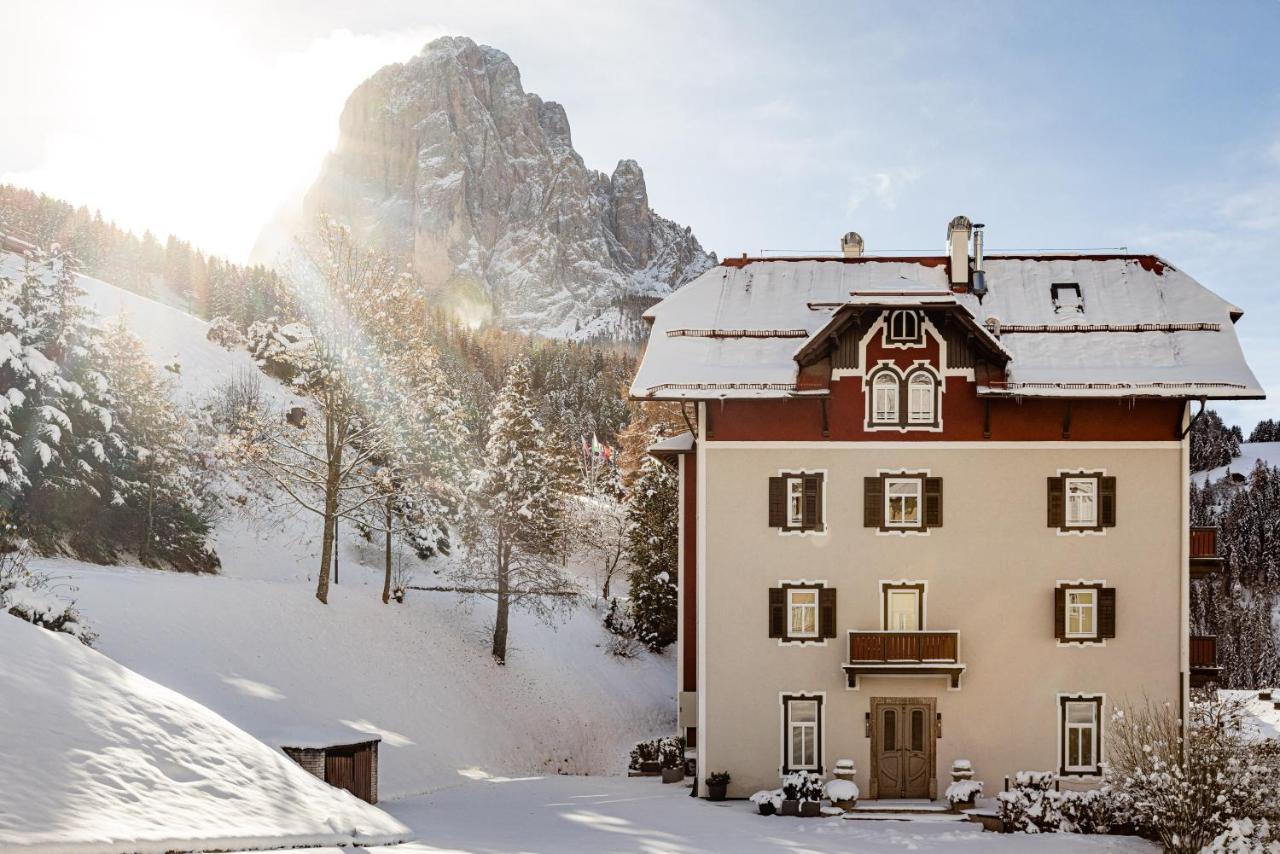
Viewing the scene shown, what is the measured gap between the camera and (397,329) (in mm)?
36062

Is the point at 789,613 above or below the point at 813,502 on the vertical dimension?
below

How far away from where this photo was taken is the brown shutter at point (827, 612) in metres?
27.4

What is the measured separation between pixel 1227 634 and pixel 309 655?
2467 inches

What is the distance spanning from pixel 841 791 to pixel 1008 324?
1303 centimetres

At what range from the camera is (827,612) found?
90.0ft

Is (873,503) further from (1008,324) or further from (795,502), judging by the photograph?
(1008,324)

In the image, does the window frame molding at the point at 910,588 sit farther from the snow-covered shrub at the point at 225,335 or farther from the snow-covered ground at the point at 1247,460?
the snow-covered ground at the point at 1247,460

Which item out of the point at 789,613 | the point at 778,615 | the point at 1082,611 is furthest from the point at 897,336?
the point at 1082,611

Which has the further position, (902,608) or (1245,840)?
(902,608)

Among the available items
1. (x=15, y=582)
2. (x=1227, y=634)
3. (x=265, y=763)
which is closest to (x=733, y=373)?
(x=265, y=763)

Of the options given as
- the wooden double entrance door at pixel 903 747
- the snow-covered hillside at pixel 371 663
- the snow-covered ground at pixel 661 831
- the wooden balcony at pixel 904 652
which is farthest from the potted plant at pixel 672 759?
the wooden balcony at pixel 904 652

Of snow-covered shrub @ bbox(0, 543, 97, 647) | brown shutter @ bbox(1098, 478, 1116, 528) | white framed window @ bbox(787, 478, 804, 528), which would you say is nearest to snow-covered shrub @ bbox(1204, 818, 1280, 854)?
brown shutter @ bbox(1098, 478, 1116, 528)

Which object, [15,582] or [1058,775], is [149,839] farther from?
[1058,775]

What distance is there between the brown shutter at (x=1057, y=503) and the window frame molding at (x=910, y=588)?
143 inches
